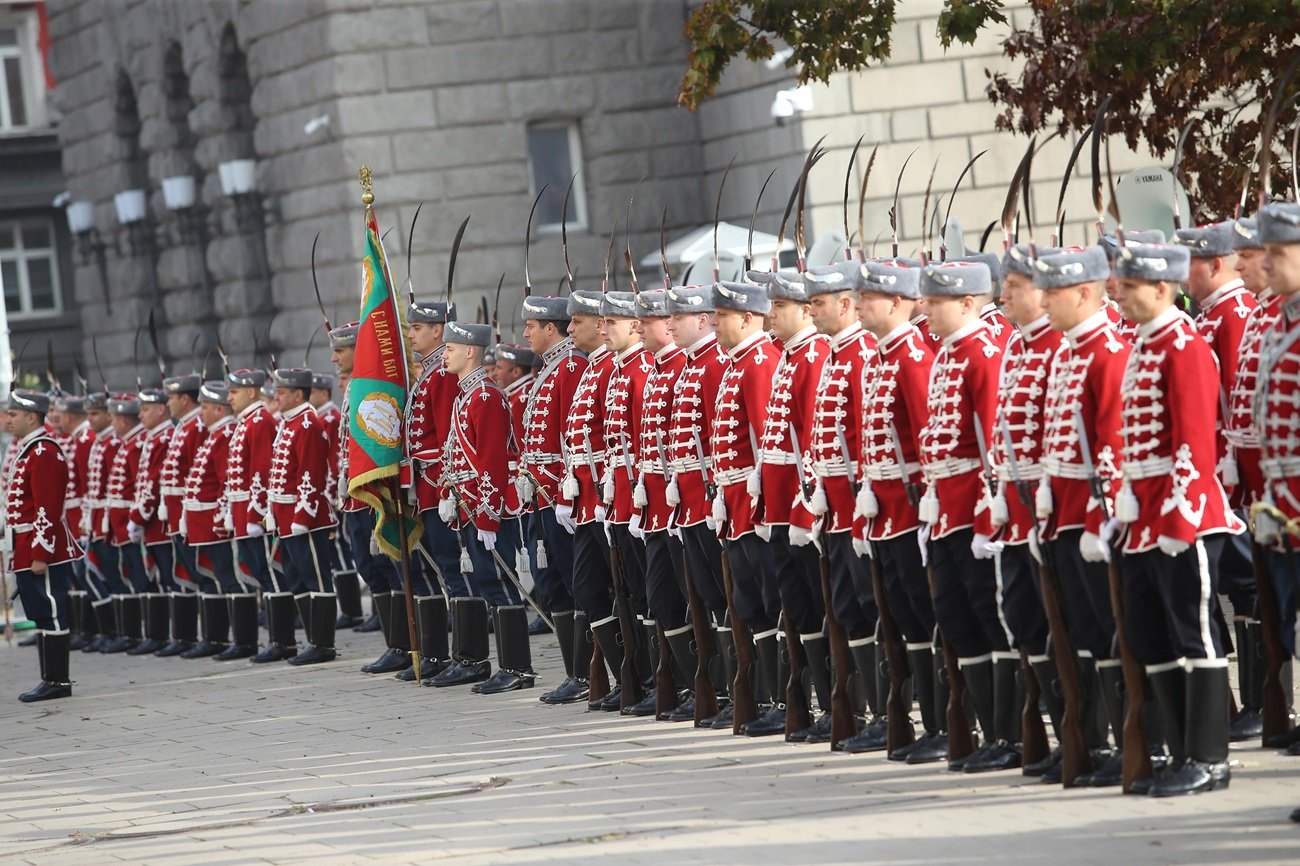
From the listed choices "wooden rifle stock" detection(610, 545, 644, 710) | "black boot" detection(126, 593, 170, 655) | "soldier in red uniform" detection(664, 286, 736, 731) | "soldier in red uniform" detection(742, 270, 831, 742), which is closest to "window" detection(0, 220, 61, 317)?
"black boot" detection(126, 593, 170, 655)

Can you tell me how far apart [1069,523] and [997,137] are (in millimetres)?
12923

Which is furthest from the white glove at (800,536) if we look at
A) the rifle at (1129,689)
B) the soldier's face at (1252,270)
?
the soldier's face at (1252,270)

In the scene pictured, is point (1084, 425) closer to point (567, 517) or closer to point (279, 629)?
point (567, 517)

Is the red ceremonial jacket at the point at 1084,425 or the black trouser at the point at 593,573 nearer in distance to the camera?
the red ceremonial jacket at the point at 1084,425

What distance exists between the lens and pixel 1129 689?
766 cm

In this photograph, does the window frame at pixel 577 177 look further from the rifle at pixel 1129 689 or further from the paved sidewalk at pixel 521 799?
the rifle at pixel 1129 689

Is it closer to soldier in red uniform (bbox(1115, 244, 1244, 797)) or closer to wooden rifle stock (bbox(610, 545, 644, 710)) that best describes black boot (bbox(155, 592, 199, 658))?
wooden rifle stock (bbox(610, 545, 644, 710))

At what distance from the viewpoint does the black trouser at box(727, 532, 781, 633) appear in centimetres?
977

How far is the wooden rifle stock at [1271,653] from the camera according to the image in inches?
328

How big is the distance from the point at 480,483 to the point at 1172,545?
5562 mm

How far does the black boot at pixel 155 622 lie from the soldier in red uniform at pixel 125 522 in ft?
0.60

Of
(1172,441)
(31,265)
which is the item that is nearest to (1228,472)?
(1172,441)

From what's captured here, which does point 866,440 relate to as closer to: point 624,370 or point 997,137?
point 624,370

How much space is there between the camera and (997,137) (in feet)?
66.6
